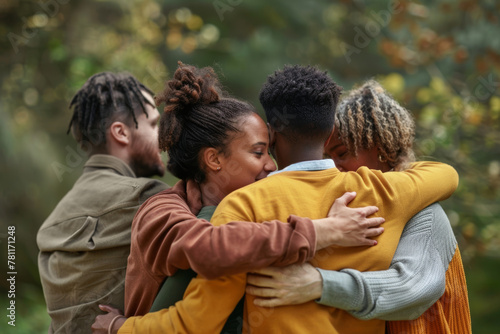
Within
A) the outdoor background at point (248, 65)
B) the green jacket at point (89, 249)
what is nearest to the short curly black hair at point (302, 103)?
the green jacket at point (89, 249)

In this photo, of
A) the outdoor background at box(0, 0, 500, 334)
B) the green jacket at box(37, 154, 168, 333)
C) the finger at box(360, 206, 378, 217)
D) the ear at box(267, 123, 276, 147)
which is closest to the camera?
the finger at box(360, 206, 378, 217)

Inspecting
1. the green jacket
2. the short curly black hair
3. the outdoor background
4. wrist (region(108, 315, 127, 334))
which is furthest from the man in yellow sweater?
the outdoor background

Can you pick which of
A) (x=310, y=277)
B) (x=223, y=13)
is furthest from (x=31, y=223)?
(x=310, y=277)

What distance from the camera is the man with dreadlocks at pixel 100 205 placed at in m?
2.41

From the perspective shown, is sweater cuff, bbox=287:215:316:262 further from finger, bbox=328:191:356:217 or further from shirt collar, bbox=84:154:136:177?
shirt collar, bbox=84:154:136:177

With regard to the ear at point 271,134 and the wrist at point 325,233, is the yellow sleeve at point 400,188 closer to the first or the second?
the wrist at point 325,233

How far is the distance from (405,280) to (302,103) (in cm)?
67

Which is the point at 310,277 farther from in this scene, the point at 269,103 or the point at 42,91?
the point at 42,91

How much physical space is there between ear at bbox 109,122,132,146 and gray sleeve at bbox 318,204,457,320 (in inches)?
52.3

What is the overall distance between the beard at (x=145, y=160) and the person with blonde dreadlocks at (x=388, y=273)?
0.92m

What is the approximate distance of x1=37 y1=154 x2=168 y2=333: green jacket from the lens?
7.89 ft

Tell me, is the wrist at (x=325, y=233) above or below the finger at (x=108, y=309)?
above

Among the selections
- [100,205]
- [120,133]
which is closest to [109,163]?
[120,133]

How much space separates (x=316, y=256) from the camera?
6.26ft
